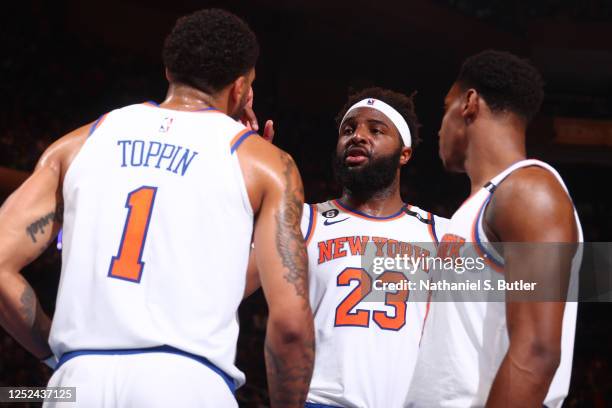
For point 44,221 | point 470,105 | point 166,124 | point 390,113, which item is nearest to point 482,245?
point 470,105

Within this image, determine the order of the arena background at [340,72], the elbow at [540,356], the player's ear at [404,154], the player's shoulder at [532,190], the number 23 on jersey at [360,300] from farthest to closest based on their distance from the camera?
the arena background at [340,72] → the player's ear at [404,154] → the number 23 on jersey at [360,300] → the player's shoulder at [532,190] → the elbow at [540,356]

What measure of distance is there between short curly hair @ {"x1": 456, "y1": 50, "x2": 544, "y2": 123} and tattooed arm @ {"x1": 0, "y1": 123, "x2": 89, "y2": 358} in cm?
127

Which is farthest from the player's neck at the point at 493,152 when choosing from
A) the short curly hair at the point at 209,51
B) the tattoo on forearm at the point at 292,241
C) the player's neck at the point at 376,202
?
the player's neck at the point at 376,202

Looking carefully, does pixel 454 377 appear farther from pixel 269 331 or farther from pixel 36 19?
pixel 36 19

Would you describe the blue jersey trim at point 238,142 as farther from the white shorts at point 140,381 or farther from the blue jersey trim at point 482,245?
the blue jersey trim at point 482,245

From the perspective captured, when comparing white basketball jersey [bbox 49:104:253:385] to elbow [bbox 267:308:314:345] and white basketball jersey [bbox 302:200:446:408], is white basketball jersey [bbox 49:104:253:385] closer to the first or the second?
elbow [bbox 267:308:314:345]

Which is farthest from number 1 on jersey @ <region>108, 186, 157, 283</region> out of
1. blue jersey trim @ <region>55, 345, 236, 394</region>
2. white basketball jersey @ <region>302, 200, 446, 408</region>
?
white basketball jersey @ <region>302, 200, 446, 408</region>

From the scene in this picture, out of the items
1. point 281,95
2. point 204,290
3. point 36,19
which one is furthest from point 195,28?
point 281,95

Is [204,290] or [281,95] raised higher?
[281,95]

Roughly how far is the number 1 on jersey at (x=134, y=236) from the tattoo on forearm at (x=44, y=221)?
301 mm

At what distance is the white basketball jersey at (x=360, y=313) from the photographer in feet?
11.3

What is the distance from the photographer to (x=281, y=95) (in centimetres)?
1190

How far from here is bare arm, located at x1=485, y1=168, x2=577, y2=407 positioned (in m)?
1.99

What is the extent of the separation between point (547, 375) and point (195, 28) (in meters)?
1.46
